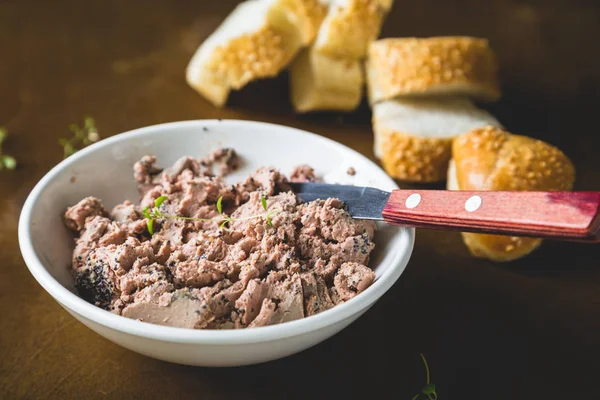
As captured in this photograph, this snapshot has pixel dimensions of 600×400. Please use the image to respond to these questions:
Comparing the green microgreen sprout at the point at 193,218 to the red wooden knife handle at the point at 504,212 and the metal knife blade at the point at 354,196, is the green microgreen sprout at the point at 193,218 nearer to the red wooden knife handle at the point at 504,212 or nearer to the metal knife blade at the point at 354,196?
the metal knife blade at the point at 354,196

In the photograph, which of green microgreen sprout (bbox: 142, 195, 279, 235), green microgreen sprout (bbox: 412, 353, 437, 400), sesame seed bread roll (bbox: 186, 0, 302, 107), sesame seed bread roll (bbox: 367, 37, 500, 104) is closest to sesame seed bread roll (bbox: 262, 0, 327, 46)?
sesame seed bread roll (bbox: 186, 0, 302, 107)

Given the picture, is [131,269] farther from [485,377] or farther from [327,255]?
[485,377]

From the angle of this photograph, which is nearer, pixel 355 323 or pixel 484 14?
pixel 355 323

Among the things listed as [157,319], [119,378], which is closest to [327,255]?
[157,319]

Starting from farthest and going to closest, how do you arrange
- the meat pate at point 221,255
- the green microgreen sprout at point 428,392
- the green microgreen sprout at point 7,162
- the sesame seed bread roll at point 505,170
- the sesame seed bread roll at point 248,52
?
the sesame seed bread roll at point 248,52 → the green microgreen sprout at point 7,162 → the sesame seed bread roll at point 505,170 → the green microgreen sprout at point 428,392 → the meat pate at point 221,255

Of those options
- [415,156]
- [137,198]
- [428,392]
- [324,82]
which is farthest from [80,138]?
[428,392]

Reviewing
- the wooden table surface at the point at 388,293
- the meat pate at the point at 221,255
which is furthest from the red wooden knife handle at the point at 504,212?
the wooden table surface at the point at 388,293
